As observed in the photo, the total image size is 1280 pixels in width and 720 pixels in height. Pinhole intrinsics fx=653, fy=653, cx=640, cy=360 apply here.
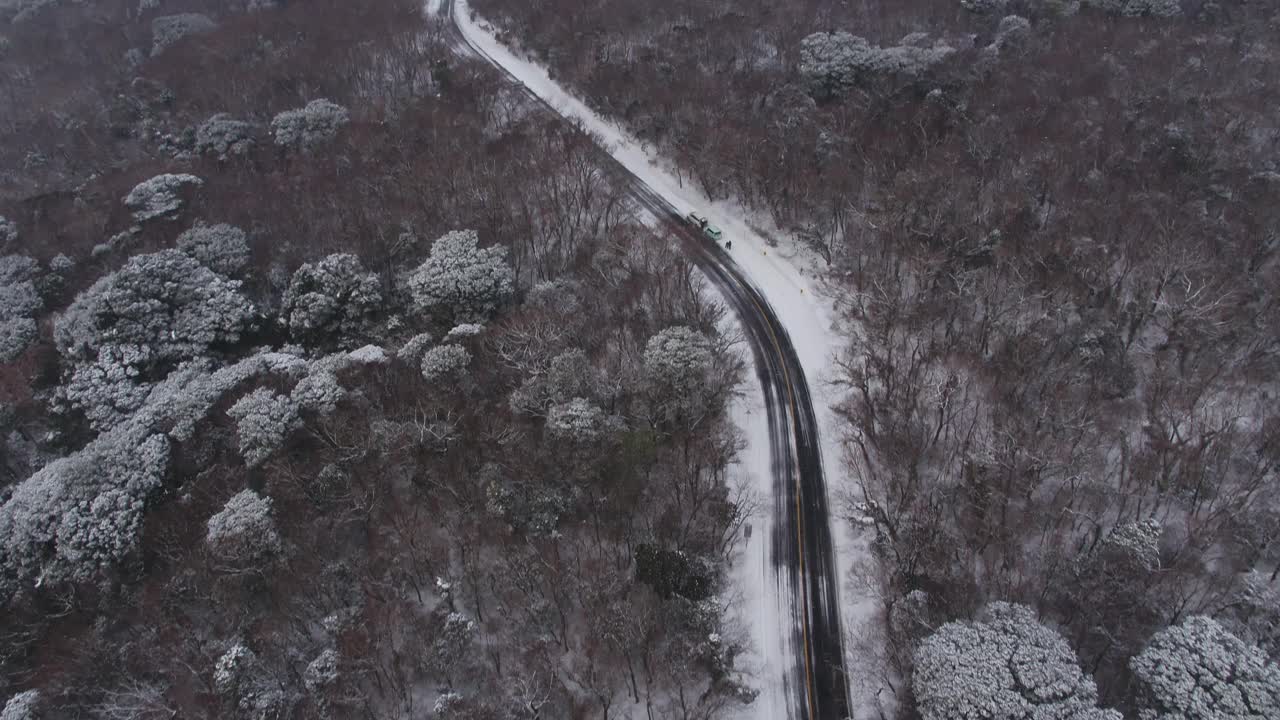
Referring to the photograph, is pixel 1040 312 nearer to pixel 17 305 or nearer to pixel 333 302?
pixel 333 302

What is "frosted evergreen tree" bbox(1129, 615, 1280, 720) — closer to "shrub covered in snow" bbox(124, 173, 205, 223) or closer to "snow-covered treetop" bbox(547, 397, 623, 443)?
"snow-covered treetop" bbox(547, 397, 623, 443)

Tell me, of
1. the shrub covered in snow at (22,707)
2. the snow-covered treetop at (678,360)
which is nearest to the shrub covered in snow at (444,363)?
the snow-covered treetop at (678,360)

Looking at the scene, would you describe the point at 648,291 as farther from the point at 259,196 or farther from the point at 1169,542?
the point at 259,196

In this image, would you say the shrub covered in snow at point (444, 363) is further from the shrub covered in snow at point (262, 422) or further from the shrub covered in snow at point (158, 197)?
the shrub covered in snow at point (158, 197)

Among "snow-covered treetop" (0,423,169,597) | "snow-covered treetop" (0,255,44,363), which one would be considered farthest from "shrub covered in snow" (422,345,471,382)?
"snow-covered treetop" (0,255,44,363)

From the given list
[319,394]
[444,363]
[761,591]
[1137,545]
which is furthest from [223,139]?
[1137,545]

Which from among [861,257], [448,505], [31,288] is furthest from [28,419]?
[861,257]
